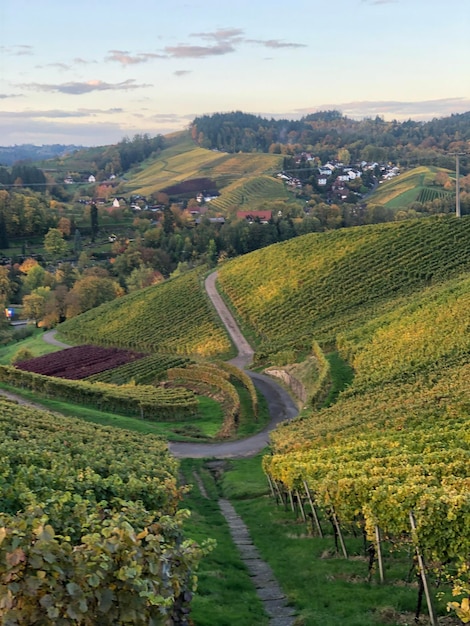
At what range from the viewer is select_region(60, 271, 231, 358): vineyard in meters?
79.6

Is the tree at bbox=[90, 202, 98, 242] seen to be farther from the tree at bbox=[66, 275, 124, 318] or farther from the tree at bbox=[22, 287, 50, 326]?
the tree at bbox=[22, 287, 50, 326]

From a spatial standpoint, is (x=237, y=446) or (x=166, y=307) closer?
(x=237, y=446)

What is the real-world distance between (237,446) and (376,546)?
30690mm

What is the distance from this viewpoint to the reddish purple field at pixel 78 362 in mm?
74125

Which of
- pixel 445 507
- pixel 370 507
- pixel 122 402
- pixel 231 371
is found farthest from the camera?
pixel 231 371

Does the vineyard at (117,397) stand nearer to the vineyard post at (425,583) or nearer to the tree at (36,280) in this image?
the vineyard post at (425,583)

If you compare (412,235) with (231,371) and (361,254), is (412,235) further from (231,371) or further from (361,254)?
(231,371)

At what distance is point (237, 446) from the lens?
45.6m

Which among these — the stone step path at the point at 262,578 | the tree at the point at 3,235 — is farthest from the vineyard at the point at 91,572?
the tree at the point at 3,235

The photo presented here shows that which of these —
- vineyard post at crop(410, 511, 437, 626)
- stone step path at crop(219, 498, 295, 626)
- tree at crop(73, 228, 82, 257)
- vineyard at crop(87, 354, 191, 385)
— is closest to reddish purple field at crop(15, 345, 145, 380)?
vineyard at crop(87, 354, 191, 385)

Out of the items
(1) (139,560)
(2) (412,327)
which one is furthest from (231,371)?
(1) (139,560)

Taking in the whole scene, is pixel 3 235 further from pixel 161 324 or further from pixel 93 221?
pixel 161 324

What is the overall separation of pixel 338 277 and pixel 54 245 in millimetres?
92341

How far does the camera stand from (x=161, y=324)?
89.8 meters
